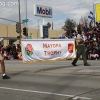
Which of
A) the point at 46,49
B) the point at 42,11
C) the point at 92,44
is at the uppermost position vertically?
the point at 42,11

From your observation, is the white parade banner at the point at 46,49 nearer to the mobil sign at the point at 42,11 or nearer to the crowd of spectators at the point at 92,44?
the crowd of spectators at the point at 92,44

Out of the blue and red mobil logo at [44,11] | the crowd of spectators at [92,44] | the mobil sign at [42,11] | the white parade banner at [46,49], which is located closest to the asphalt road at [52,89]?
the white parade banner at [46,49]

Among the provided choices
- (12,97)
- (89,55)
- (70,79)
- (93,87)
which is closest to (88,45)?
(89,55)

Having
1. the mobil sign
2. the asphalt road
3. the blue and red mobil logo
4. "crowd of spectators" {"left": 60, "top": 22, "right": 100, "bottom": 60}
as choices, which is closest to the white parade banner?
the asphalt road

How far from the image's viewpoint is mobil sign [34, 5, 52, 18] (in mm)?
35156

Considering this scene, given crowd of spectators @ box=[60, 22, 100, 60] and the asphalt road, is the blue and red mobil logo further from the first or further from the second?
the asphalt road

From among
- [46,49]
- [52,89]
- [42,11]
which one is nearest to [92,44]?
[46,49]

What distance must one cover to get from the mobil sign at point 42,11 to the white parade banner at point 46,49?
19515mm

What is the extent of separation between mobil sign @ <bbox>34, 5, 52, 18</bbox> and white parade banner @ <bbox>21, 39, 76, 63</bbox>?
768 inches

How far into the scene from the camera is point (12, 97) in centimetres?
736

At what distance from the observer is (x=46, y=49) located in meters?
14.7

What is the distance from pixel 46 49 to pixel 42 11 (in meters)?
22.1

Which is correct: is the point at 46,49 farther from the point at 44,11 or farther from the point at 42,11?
the point at 44,11

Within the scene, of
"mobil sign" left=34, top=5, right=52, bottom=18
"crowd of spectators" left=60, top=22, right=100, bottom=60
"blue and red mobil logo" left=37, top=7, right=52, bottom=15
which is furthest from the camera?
"blue and red mobil logo" left=37, top=7, right=52, bottom=15
